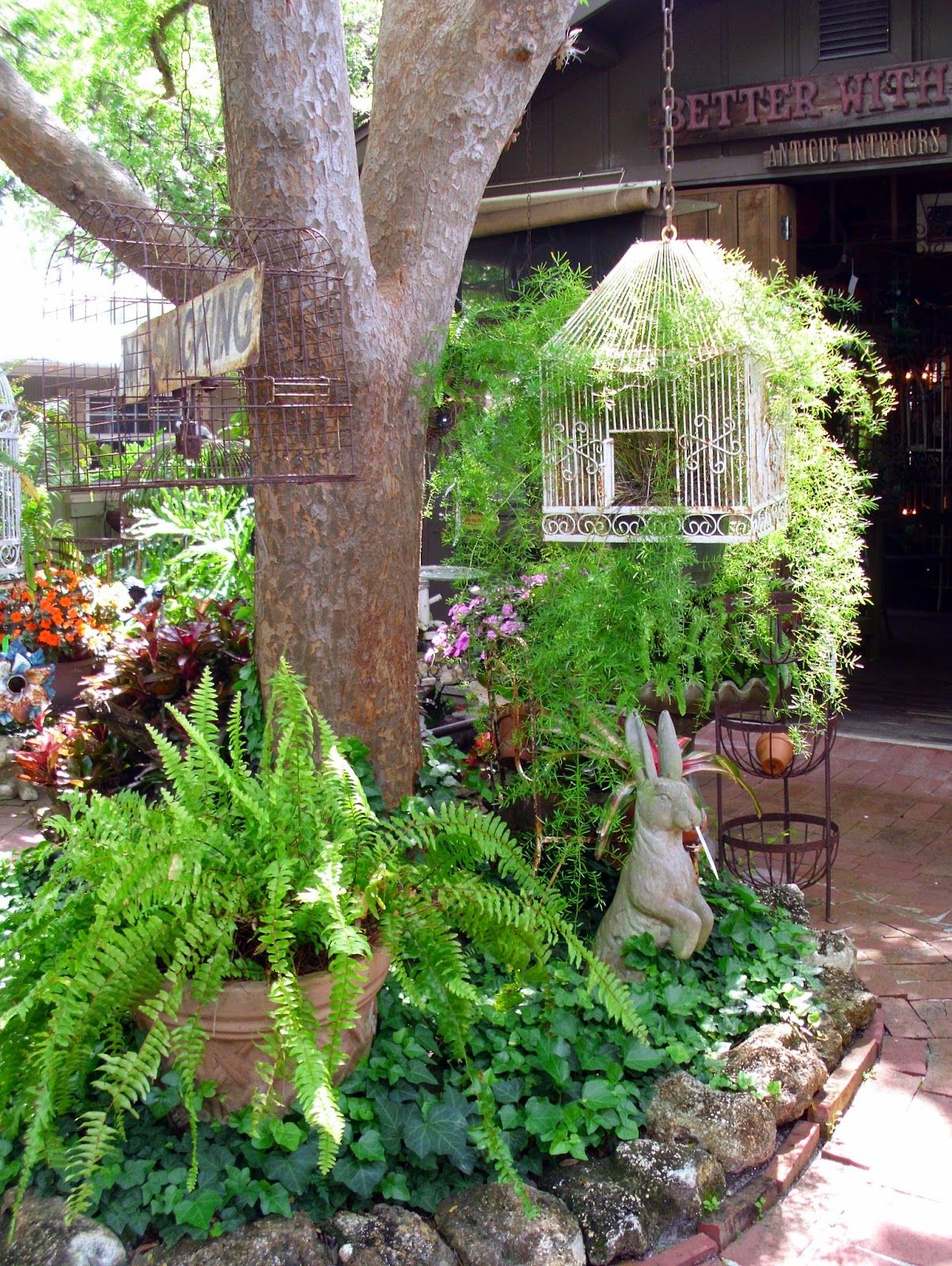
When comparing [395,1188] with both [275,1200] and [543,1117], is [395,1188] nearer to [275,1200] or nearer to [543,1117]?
[275,1200]

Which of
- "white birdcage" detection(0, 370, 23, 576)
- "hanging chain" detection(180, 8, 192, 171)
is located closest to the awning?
"hanging chain" detection(180, 8, 192, 171)

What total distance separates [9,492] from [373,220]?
2.90 meters

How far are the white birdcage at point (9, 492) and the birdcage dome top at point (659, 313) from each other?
3.23 meters

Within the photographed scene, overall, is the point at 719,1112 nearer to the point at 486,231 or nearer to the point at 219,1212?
the point at 219,1212

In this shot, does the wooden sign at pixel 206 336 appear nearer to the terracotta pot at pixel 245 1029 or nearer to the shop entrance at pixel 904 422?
the terracotta pot at pixel 245 1029

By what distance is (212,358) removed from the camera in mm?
2770

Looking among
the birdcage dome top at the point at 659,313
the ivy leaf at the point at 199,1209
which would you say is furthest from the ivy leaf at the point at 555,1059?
the birdcage dome top at the point at 659,313

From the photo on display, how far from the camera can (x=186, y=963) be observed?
2.57 m

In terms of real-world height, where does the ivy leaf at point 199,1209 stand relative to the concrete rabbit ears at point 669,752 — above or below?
below

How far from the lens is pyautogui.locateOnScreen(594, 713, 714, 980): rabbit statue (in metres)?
3.43

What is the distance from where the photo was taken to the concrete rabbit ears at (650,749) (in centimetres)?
344

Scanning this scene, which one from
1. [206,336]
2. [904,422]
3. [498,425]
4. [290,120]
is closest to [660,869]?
[498,425]

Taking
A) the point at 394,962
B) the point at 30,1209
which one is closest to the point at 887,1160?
the point at 394,962

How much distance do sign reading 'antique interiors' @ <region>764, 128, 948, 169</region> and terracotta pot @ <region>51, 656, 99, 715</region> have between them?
4758 mm
